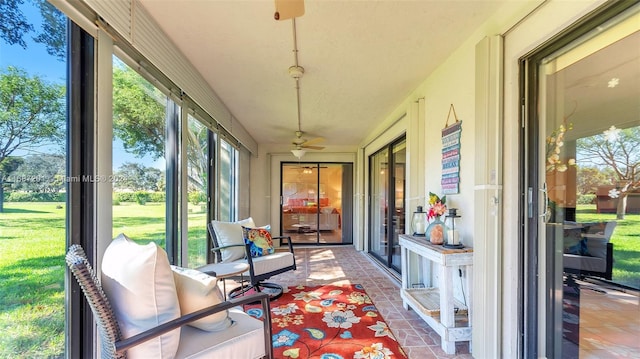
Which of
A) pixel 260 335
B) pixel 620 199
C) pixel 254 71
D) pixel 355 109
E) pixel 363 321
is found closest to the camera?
pixel 620 199

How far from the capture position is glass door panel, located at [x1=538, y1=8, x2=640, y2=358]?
1246mm

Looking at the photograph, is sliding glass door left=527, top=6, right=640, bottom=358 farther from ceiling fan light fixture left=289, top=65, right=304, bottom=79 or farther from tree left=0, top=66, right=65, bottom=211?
tree left=0, top=66, right=65, bottom=211

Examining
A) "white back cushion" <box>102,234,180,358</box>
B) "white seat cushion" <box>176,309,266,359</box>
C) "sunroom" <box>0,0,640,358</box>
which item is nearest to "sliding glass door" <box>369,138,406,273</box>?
"sunroom" <box>0,0,640,358</box>

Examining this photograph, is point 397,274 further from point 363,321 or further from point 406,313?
point 363,321

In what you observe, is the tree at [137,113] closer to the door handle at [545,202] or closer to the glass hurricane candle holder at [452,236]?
the glass hurricane candle holder at [452,236]

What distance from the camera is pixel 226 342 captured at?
1363 millimetres

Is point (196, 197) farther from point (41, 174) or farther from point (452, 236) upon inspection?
point (452, 236)

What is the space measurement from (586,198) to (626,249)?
0.97 feet

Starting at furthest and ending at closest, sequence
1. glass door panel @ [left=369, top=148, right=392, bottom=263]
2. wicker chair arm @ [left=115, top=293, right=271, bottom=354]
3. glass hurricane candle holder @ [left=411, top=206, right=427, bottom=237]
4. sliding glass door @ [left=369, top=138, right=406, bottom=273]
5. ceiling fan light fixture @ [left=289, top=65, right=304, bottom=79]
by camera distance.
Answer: glass door panel @ [left=369, top=148, right=392, bottom=263]
sliding glass door @ [left=369, top=138, right=406, bottom=273]
glass hurricane candle holder @ [left=411, top=206, right=427, bottom=237]
ceiling fan light fixture @ [left=289, top=65, right=304, bottom=79]
wicker chair arm @ [left=115, top=293, right=271, bottom=354]

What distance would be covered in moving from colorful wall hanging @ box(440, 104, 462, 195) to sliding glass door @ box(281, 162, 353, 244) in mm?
4415

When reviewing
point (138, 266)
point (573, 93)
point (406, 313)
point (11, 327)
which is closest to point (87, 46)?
point (138, 266)

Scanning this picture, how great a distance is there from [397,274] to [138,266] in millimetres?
3598

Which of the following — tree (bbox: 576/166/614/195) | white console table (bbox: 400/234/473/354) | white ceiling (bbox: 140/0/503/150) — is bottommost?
white console table (bbox: 400/234/473/354)

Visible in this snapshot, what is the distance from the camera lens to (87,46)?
1502 millimetres
